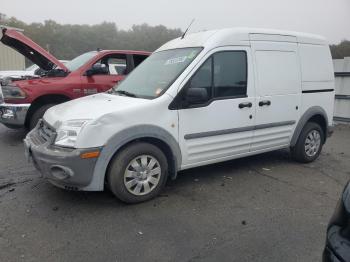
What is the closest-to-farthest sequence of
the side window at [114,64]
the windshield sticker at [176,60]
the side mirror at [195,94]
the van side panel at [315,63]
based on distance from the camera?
the side mirror at [195,94]
the windshield sticker at [176,60]
the van side panel at [315,63]
the side window at [114,64]

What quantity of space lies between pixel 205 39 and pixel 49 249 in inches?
120

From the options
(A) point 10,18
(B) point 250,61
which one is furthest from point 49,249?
(A) point 10,18

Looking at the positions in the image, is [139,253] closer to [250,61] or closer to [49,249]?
[49,249]

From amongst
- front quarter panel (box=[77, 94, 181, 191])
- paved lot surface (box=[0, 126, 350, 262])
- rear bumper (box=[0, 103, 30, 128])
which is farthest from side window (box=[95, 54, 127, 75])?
front quarter panel (box=[77, 94, 181, 191])

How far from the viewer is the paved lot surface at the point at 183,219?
3027 mm

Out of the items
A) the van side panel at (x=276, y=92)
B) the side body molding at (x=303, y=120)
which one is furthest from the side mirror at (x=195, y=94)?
the side body molding at (x=303, y=120)

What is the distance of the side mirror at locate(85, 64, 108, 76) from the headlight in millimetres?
1346

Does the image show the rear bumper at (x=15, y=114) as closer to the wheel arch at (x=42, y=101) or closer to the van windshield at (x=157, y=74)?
the wheel arch at (x=42, y=101)

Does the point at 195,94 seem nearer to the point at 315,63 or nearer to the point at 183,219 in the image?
the point at 183,219

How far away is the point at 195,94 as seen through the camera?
408cm

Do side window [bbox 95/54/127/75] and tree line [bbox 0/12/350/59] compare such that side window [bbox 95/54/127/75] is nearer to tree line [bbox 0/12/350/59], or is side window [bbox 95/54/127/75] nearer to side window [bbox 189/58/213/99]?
side window [bbox 189/58/213/99]

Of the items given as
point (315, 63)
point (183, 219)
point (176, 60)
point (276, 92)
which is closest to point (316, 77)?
point (315, 63)

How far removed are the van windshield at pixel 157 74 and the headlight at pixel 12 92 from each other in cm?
251

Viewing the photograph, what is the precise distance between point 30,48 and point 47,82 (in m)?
0.86
